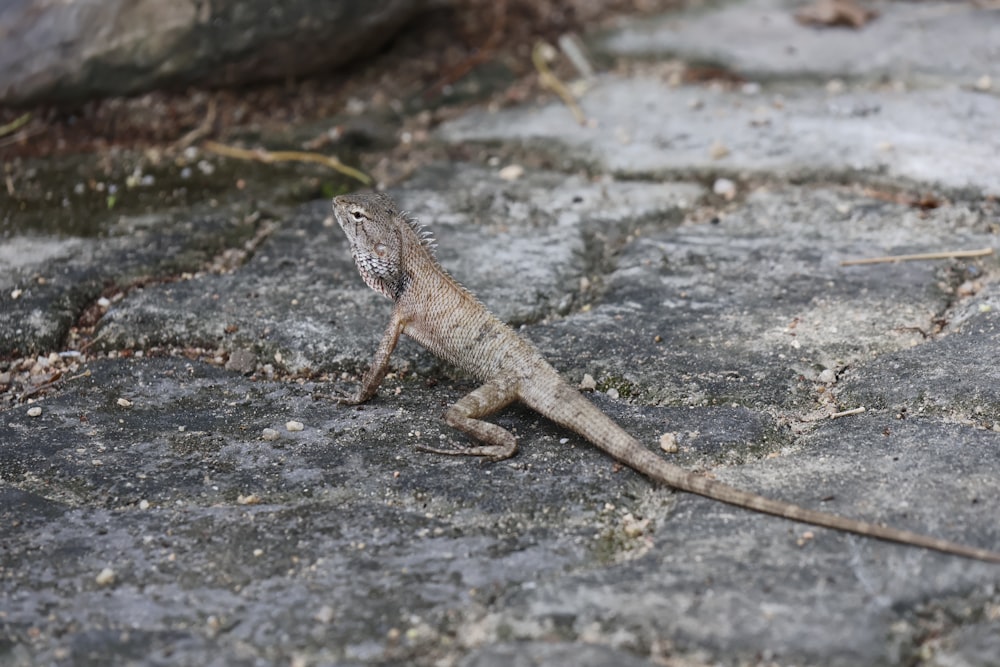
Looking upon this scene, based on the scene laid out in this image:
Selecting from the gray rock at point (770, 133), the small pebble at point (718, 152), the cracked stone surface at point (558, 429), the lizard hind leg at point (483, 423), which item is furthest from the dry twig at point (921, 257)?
the lizard hind leg at point (483, 423)

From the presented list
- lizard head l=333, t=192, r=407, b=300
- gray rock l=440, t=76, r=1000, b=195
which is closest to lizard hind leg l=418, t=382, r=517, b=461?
lizard head l=333, t=192, r=407, b=300

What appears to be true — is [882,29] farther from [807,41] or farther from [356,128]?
[356,128]

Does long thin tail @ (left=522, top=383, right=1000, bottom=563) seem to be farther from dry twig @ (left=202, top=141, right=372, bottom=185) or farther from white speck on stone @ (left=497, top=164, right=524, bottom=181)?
dry twig @ (left=202, top=141, right=372, bottom=185)

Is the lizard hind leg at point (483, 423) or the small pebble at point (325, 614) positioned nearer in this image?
the small pebble at point (325, 614)

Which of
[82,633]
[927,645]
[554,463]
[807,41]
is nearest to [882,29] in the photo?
[807,41]

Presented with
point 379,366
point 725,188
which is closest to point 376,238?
point 379,366

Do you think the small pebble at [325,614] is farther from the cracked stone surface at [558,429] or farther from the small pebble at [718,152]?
the small pebble at [718,152]

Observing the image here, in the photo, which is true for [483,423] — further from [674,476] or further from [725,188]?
[725,188]
